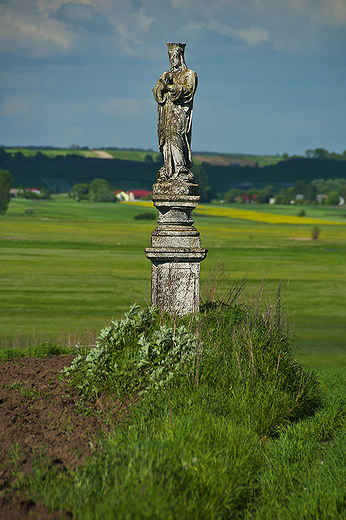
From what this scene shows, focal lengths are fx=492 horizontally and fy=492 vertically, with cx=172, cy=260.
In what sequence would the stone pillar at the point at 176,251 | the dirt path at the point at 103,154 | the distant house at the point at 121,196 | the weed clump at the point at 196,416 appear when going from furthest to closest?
the dirt path at the point at 103,154 < the distant house at the point at 121,196 < the stone pillar at the point at 176,251 < the weed clump at the point at 196,416

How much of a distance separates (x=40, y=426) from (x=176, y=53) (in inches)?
226

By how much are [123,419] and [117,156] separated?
15063 cm

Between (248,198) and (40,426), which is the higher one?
(248,198)

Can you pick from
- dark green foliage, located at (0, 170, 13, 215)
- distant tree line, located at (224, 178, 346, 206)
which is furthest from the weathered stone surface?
distant tree line, located at (224, 178, 346, 206)

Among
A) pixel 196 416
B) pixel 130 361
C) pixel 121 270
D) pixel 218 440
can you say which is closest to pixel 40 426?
pixel 130 361

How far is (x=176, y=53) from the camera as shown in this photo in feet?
25.1

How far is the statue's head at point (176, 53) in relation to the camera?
7.65 m

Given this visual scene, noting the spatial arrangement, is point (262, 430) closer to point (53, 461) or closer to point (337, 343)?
point (53, 461)

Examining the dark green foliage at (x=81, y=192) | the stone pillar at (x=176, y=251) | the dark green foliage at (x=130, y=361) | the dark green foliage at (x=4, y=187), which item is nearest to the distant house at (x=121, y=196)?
the dark green foliage at (x=81, y=192)

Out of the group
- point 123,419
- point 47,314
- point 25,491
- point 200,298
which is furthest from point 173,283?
point 47,314

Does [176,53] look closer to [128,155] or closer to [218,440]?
[218,440]

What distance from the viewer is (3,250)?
31469 millimetres

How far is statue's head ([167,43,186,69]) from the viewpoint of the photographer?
301 inches

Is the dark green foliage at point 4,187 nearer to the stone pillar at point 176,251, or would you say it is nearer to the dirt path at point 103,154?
the stone pillar at point 176,251
